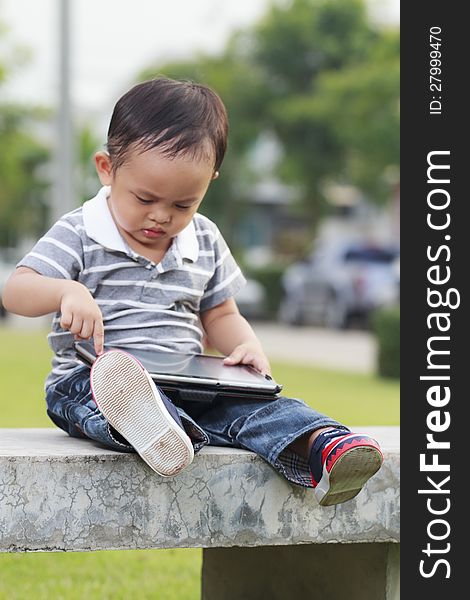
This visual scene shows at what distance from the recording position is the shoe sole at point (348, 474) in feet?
8.20

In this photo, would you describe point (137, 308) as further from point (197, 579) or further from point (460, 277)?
point (197, 579)

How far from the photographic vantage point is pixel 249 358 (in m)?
3.11

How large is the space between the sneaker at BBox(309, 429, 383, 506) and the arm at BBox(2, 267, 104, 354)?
23.6 inches

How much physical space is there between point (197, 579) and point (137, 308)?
142 centimetres

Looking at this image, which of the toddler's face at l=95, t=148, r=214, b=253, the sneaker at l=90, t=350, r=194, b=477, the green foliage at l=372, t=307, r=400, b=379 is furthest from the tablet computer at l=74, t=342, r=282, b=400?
the green foliage at l=372, t=307, r=400, b=379

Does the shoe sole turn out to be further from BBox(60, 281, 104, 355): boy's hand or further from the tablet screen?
BBox(60, 281, 104, 355): boy's hand

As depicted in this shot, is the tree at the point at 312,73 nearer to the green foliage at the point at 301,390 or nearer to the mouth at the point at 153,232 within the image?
the green foliage at the point at 301,390

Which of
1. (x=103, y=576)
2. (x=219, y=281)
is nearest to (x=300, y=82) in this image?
(x=103, y=576)

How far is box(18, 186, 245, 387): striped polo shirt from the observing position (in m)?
2.99

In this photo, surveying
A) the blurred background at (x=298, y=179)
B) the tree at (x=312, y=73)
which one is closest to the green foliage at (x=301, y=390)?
the blurred background at (x=298, y=179)

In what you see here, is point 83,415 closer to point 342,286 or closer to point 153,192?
point 153,192

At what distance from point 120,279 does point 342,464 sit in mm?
854

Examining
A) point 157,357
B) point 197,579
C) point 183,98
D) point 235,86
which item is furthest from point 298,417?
point 235,86

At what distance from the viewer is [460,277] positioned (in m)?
2.90
